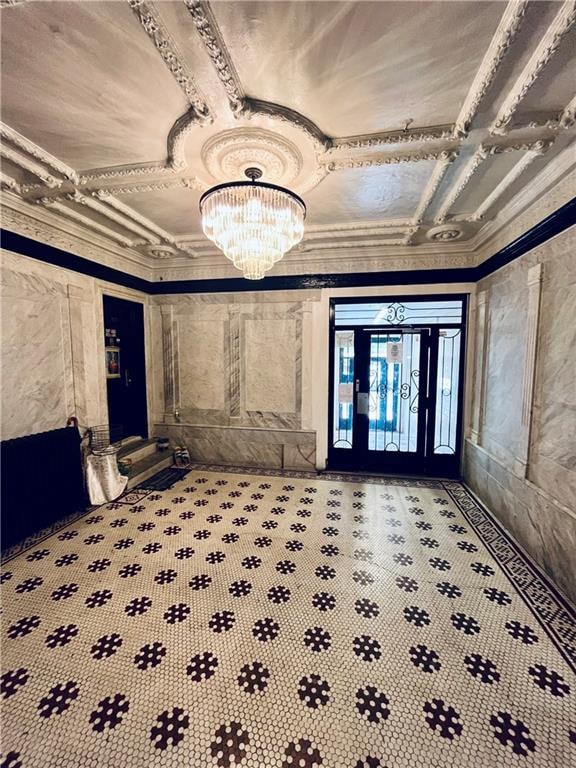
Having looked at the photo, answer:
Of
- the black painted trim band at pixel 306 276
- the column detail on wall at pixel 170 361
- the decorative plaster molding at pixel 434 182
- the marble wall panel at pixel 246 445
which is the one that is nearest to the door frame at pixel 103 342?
the black painted trim band at pixel 306 276

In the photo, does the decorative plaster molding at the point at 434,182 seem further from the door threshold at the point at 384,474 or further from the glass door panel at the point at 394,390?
the door threshold at the point at 384,474

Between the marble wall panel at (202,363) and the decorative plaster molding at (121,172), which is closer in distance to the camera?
the decorative plaster molding at (121,172)

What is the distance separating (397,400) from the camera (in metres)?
4.39

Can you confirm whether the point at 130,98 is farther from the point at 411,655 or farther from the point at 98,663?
the point at 411,655

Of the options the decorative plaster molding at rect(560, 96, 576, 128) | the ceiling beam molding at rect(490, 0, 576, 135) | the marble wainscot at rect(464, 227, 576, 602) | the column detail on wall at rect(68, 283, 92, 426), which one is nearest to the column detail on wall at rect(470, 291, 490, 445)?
the marble wainscot at rect(464, 227, 576, 602)

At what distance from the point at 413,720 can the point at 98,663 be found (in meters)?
1.64

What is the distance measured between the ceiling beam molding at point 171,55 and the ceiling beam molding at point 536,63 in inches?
62.8

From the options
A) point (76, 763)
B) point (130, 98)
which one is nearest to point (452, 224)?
point (130, 98)

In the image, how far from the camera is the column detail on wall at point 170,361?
4871 millimetres

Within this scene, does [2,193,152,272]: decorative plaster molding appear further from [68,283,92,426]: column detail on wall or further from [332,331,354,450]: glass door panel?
[332,331,354,450]: glass door panel

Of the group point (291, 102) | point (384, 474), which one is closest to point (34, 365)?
point (291, 102)

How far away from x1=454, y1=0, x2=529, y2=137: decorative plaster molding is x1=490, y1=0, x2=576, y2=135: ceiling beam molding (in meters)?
0.14

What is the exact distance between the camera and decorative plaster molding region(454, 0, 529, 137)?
123 cm

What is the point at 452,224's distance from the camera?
3.29 meters
